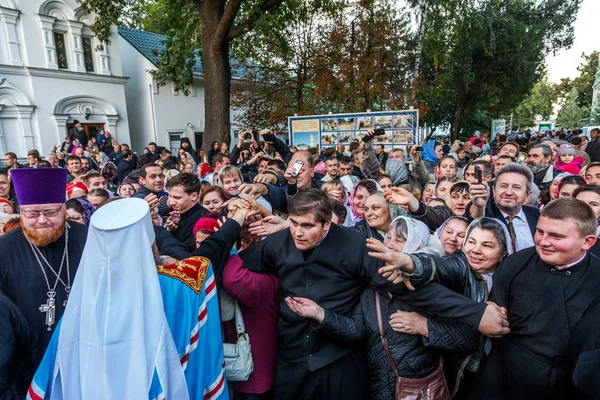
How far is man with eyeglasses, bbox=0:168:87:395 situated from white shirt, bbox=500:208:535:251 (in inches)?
140

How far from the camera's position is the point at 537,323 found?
197cm

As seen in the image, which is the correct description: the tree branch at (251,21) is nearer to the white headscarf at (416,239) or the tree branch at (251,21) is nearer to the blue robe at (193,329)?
the white headscarf at (416,239)

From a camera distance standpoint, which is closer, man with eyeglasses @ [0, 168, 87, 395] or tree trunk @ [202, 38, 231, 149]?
man with eyeglasses @ [0, 168, 87, 395]

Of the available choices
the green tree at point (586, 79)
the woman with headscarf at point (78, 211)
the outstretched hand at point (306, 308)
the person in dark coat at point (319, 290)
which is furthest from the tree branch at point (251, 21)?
the green tree at point (586, 79)

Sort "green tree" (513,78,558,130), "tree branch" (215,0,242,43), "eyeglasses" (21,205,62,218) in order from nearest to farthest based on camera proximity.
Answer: "eyeglasses" (21,205,62,218)
"tree branch" (215,0,242,43)
"green tree" (513,78,558,130)

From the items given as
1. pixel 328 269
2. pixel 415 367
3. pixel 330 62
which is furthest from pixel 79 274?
pixel 330 62

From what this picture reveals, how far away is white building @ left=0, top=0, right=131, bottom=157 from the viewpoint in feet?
51.0

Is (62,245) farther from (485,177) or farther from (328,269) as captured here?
(485,177)

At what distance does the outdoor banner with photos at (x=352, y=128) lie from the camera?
11.1 m

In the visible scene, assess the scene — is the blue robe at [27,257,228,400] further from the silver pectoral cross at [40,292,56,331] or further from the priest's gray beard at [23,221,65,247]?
the priest's gray beard at [23,221,65,247]

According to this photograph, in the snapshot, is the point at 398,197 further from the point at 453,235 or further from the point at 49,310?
the point at 49,310

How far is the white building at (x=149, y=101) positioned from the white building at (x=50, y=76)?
2.04m

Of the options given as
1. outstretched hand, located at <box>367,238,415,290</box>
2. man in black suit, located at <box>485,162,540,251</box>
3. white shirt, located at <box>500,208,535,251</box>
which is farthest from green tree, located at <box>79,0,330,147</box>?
outstretched hand, located at <box>367,238,415,290</box>

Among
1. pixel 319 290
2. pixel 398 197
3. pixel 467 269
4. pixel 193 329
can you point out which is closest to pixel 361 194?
pixel 398 197
